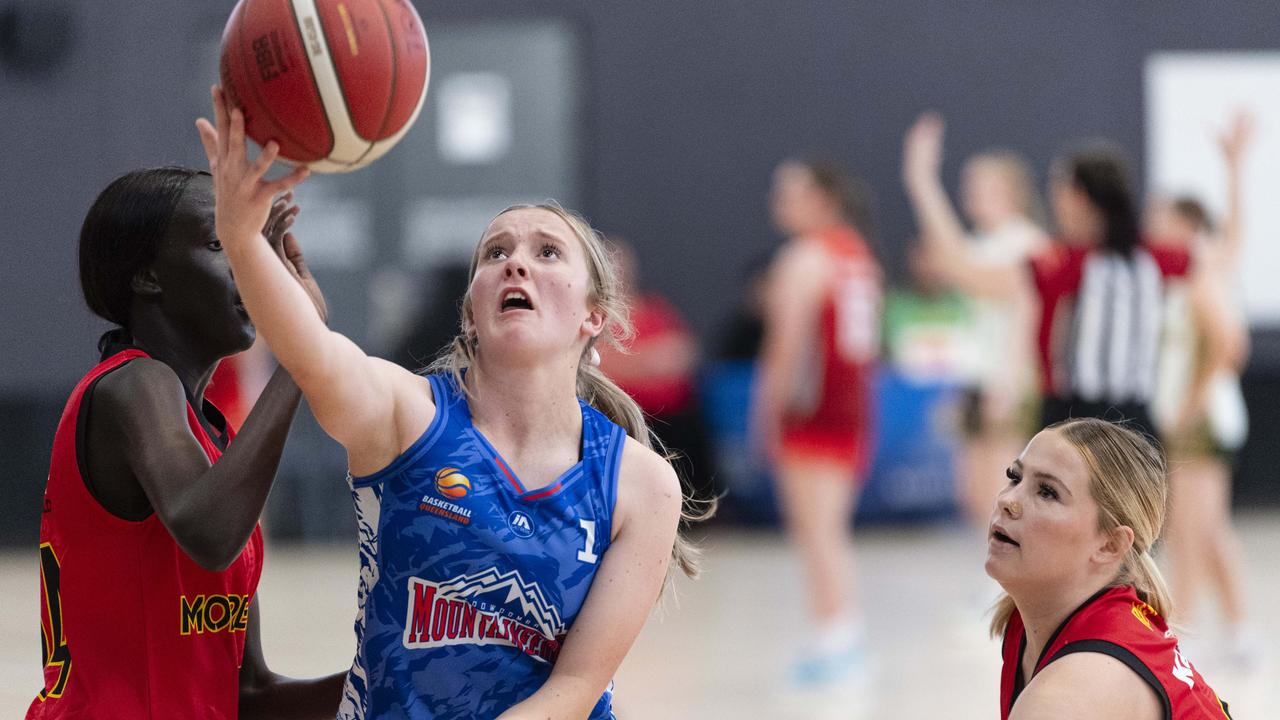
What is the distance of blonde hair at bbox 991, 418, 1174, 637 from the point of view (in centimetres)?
214

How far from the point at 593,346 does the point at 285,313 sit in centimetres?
70

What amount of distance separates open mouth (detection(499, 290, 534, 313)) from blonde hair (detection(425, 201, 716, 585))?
83 mm

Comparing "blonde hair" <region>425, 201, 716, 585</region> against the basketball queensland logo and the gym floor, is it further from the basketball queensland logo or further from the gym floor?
the gym floor

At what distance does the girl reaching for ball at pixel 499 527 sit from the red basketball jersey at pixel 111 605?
0.77 feet

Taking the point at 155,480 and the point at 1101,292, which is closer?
the point at 155,480

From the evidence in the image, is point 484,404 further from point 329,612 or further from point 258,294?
point 329,612

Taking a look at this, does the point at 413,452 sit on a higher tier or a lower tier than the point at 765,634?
higher

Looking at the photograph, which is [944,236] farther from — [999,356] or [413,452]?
[413,452]

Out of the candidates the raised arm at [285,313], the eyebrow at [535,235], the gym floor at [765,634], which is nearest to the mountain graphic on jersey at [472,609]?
the raised arm at [285,313]

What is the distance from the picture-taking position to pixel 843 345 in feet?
20.0

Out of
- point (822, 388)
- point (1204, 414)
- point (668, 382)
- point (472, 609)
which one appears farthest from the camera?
point (668, 382)

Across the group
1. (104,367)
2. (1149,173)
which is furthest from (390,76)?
(1149,173)

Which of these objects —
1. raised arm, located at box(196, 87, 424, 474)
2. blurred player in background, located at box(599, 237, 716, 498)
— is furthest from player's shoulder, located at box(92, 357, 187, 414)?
blurred player in background, located at box(599, 237, 716, 498)

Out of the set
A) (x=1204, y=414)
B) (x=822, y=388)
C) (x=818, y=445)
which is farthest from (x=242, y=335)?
(x=1204, y=414)
